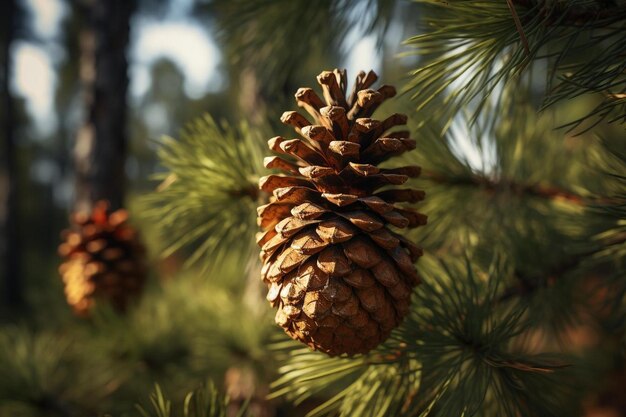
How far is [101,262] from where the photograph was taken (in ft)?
4.04

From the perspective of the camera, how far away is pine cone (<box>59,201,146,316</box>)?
1.21 meters

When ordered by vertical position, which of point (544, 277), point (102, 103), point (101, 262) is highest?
point (102, 103)

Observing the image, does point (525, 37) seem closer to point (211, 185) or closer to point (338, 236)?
point (338, 236)

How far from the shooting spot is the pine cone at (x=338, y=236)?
0.51 m

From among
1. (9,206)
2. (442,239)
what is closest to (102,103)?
(442,239)

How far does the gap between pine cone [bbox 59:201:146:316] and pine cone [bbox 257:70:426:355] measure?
813mm

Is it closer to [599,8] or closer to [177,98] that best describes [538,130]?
[599,8]

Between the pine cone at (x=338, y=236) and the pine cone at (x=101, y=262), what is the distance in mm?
813

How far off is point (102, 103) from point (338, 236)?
117cm

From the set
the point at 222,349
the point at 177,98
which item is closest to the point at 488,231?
the point at 222,349

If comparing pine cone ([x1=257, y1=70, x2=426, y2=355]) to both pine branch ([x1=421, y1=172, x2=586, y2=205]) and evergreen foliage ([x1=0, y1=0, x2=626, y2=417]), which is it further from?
pine branch ([x1=421, y1=172, x2=586, y2=205])

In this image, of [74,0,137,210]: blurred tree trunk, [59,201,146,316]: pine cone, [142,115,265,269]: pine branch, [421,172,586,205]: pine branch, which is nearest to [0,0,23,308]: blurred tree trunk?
[74,0,137,210]: blurred tree trunk

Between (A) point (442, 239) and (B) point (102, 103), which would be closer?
(A) point (442, 239)

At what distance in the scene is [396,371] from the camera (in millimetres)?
653
